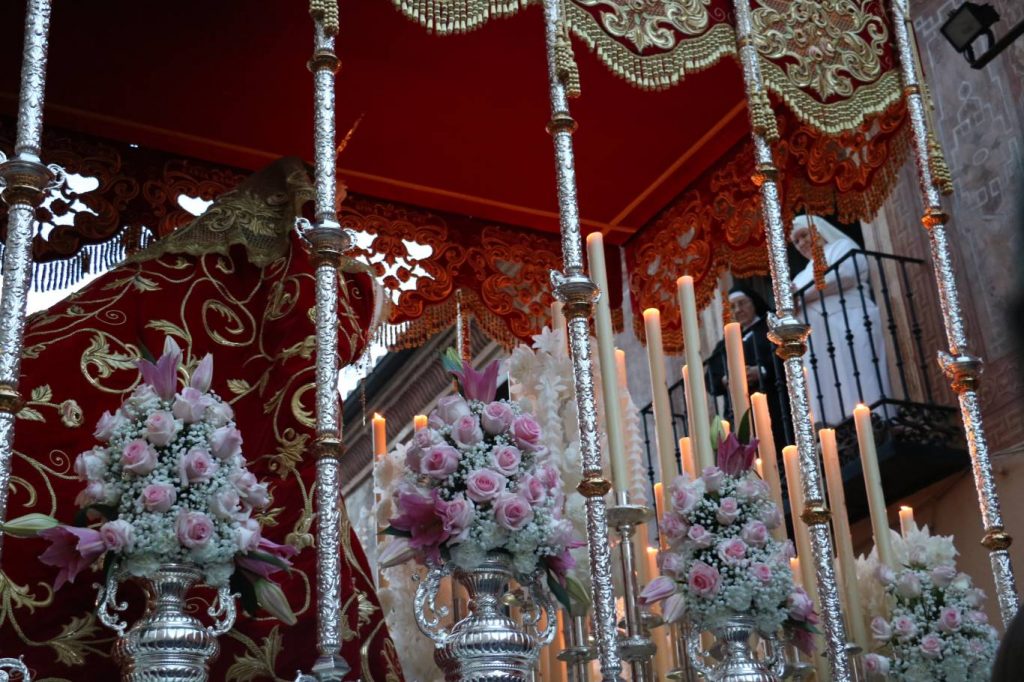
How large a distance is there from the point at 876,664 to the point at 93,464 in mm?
1961

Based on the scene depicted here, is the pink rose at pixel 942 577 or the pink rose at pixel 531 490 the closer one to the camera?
the pink rose at pixel 531 490

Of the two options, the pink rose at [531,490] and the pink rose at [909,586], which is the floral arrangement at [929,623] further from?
the pink rose at [531,490]

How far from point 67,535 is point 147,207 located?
229 cm

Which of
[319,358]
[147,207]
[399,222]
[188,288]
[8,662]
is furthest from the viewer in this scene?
[399,222]

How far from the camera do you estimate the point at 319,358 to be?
264 cm

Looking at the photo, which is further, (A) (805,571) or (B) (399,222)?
(B) (399,222)

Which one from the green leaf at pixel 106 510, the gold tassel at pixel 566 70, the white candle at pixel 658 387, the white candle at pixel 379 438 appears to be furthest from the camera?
the white candle at pixel 379 438

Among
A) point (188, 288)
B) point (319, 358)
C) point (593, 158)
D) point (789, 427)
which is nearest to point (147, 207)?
point (188, 288)

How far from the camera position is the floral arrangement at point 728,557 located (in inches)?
109

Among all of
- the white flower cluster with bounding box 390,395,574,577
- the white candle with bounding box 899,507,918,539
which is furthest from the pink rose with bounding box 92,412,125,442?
the white candle with bounding box 899,507,918,539

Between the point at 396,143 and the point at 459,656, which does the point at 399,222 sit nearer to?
the point at 396,143

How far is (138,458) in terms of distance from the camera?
7.77 ft

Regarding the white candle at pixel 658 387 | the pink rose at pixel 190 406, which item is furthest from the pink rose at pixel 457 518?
the white candle at pixel 658 387

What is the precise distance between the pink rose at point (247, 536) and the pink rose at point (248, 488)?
2.2 inches
